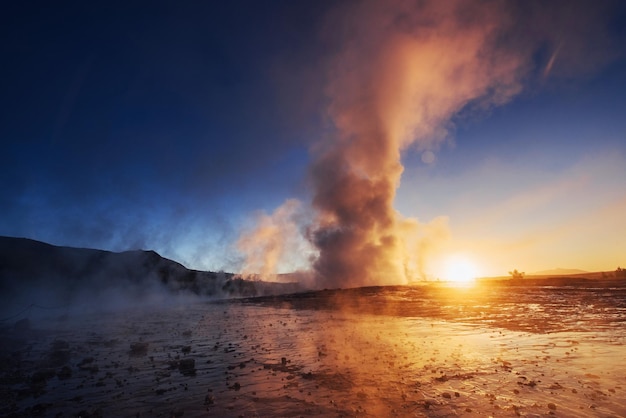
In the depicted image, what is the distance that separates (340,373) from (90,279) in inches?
4012

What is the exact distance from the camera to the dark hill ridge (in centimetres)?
7500

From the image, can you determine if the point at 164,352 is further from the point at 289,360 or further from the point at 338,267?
the point at 338,267

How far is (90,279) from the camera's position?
296 feet

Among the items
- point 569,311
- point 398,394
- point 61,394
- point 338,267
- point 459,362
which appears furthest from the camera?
point 338,267

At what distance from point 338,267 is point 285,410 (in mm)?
70769

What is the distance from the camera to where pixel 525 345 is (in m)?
17.1

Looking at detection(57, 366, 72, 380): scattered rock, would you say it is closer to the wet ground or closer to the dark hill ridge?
the wet ground

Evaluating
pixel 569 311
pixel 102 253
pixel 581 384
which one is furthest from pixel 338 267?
pixel 102 253

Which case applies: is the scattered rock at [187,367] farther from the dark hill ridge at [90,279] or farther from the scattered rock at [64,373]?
the dark hill ridge at [90,279]

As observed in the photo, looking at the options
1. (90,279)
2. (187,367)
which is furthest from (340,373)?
(90,279)

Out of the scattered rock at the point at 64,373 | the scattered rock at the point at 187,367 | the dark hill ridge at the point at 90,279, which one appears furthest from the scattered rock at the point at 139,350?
the dark hill ridge at the point at 90,279

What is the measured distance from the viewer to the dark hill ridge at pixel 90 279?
75.0 meters

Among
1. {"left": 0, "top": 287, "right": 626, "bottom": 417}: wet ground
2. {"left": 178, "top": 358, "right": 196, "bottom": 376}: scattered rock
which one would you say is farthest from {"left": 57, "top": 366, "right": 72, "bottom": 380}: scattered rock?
{"left": 178, "top": 358, "right": 196, "bottom": 376}: scattered rock

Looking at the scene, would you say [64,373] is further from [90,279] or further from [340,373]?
[90,279]
